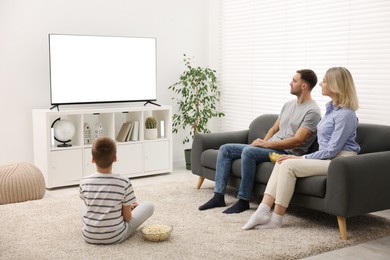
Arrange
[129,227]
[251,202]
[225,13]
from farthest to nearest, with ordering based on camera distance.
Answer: [225,13] → [251,202] → [129,227]

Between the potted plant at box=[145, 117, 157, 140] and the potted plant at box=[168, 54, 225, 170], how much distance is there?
0.39 metres

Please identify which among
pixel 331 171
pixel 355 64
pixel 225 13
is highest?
pixel 225 13

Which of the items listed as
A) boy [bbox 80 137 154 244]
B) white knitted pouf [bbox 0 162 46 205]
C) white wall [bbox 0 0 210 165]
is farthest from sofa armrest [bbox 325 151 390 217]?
white wall [bbox 0 0 210 165]

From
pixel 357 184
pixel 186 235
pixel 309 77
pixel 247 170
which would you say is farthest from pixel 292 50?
pixel 186 235

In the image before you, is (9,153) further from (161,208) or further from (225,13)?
(225,13)

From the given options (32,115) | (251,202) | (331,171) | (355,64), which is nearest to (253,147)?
(251,202)

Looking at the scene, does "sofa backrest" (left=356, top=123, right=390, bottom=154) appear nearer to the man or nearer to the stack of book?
the man

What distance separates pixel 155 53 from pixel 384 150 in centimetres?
296

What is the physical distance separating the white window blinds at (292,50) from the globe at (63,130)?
206 centimetres

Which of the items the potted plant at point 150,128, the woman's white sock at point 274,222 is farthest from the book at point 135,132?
the woman's white sock at point 274,222

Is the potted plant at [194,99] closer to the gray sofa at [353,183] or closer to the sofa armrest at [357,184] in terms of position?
the gray sofa at [353,183]

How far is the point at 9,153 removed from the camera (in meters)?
5.71

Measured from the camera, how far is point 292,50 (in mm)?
5672

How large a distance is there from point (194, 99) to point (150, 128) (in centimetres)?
68
